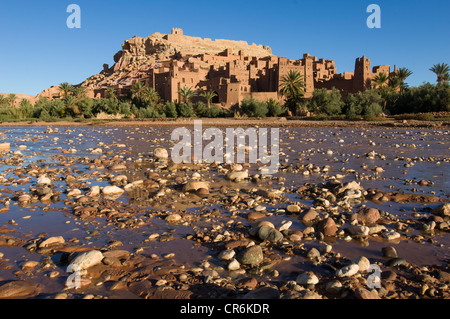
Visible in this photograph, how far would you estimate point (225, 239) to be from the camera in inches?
149

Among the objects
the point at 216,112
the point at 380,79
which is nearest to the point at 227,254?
the point at 216,112

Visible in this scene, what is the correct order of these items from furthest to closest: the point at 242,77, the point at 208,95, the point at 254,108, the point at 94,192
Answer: the point at 242,77 → the point at 208,95 → the point at 254,108 → the point at 94,192

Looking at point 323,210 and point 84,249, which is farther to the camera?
point 323,210

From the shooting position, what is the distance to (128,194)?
5891 millimetres

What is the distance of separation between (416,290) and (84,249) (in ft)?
10.5

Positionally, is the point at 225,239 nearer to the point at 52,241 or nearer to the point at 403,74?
the point at 52,241

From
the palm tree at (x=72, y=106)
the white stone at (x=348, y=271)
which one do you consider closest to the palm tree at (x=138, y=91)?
the palm tree at (x=72, y=106)

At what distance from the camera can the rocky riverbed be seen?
273 centimetres

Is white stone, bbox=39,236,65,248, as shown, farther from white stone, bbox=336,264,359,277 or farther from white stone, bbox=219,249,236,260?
white stone, bbox=336,264,359,277

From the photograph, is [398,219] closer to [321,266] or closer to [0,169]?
A: [321,266]

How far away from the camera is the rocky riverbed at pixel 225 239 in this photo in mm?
2732

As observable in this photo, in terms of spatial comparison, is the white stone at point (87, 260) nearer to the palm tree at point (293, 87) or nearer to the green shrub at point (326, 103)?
the green shrub at point (326, 103)
